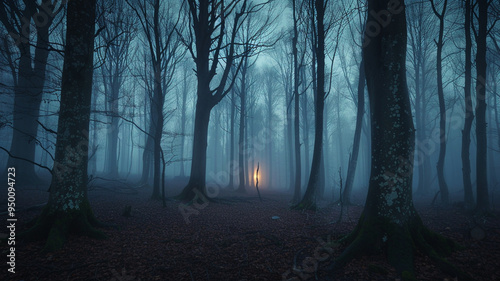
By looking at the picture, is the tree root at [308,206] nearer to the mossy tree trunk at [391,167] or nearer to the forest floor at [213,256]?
the forest floor at [213,256]

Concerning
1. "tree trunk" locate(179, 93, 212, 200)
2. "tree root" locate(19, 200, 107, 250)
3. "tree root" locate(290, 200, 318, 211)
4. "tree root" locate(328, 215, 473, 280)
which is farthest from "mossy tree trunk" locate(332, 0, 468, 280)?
"tree trunk" locate(179, 93, 212, 200)

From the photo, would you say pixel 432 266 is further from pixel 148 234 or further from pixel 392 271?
pixel 148 234

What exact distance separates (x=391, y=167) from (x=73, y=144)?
6.38 meters

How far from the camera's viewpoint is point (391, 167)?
387cm

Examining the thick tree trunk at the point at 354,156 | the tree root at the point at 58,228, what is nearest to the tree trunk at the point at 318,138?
the thick tree trunk at the point at 354,156

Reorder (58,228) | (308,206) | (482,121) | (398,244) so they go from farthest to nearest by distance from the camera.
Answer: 1. (308,206)
2. (482,121)
3. (58,228)
4. (398,244)

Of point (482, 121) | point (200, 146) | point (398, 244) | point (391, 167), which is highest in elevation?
point (482, 121)

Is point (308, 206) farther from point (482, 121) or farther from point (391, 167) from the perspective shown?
point (482, 121)

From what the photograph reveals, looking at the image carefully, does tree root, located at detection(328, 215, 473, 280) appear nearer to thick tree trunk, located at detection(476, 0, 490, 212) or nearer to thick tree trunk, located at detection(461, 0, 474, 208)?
thick tree trunk, located at detection(476, 0, 490, 212)

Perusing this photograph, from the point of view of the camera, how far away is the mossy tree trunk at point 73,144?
172 inches

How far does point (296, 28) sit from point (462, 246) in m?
11.7

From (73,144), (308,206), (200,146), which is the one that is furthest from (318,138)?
(73,144)

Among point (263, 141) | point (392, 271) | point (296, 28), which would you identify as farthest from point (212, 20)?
point (263, 141)

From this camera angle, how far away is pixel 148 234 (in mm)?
5168
